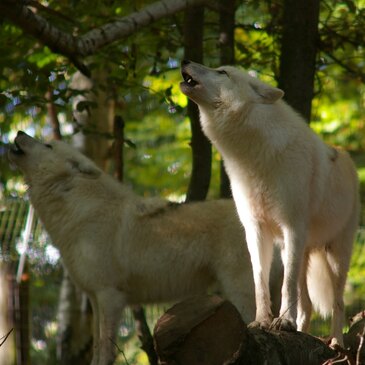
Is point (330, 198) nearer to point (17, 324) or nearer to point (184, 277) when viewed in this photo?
point (184, 277)

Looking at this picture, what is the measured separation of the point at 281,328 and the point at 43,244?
531 centimetres

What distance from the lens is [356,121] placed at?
16.7m

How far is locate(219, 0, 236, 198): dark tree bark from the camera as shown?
7.92 metres

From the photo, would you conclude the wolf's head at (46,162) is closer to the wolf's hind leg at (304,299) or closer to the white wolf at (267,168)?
the white wolf at (267,168)

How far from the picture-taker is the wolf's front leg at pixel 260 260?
534 cm

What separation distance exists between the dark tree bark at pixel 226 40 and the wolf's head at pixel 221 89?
7.80ft

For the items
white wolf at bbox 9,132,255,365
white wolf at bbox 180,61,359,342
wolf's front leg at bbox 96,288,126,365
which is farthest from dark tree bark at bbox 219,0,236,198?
white wolf at bbox 180,61,359,342

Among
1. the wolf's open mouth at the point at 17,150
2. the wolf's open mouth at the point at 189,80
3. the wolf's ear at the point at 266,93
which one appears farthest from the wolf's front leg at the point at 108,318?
the wolf's ear at the point at 266,93

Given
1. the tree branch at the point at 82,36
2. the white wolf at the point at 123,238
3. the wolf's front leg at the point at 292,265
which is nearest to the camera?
the wolf's front leg at the point at 292,265

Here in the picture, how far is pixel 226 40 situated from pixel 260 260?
325 centimetres

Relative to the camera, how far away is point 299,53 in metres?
7.26

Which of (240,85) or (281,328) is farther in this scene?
(240,85)

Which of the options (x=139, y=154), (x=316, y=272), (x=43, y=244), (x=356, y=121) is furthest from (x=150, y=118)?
(x=316, y=272)

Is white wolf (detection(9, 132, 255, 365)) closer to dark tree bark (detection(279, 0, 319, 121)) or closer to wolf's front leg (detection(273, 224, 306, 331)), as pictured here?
dark tree bark (detection(279, 0, 319, 121))
